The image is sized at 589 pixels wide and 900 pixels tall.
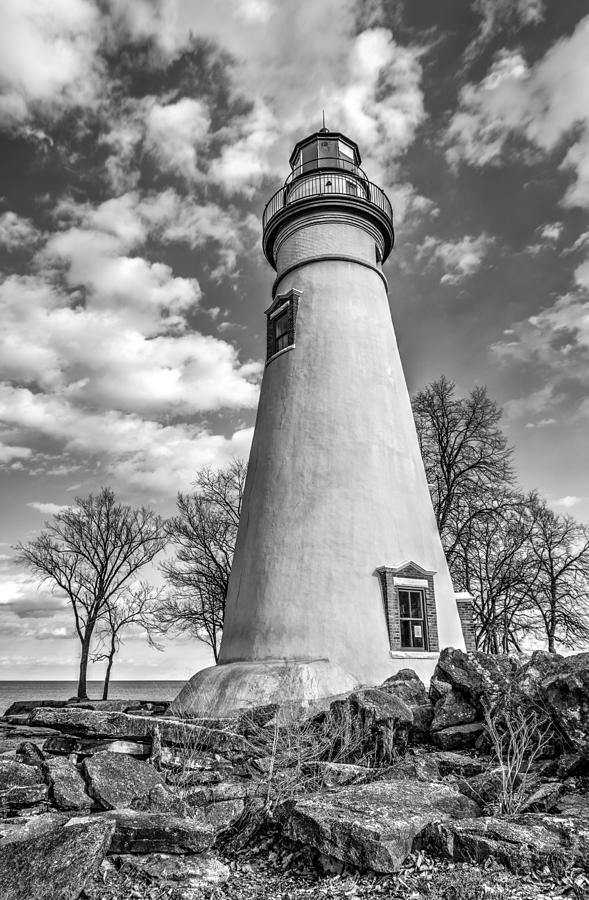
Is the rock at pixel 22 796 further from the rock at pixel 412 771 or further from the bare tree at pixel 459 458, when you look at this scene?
the bare tree at pixel 459 458

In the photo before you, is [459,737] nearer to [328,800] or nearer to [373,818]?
[328,800]

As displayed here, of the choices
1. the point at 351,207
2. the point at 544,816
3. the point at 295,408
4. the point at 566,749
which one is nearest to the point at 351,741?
the point at 566,749

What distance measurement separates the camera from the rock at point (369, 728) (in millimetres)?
8211

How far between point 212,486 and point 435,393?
10369mm

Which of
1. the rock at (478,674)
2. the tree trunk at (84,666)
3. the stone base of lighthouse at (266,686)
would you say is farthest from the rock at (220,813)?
the tree trunk at (84,666)

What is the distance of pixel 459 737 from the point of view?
8031 millimetres

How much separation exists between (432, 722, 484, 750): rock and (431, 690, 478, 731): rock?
171mm

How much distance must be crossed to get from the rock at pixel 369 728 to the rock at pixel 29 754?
142 inches

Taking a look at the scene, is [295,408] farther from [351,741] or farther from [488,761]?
[488,761]

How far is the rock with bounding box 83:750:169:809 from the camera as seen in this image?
20.0 ft

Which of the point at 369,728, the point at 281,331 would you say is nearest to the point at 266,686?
the point at 369,728

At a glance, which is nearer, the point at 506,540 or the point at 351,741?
the point at 351,741

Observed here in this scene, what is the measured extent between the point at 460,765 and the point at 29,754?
502 centimetres

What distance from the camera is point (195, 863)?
16.4 feet
